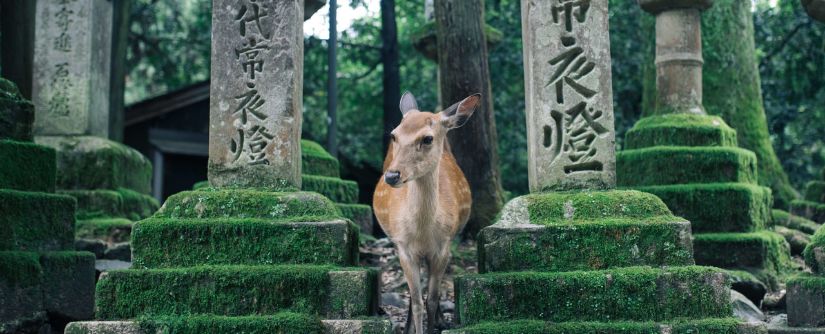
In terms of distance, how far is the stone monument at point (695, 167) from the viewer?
908 cm

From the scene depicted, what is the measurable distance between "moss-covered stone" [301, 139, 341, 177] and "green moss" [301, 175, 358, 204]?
143 millimetres

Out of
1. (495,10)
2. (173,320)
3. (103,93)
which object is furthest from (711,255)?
(495,10)

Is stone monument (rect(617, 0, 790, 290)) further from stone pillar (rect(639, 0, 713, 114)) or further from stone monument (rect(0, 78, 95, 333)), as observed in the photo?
stone monument (rect(0, 78, 95, 333))

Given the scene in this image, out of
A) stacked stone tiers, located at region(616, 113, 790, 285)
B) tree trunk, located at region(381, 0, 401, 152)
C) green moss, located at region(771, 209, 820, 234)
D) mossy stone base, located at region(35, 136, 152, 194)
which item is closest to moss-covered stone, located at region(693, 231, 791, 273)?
stacked stone tiers, located at region(616, 113, 790, 285)

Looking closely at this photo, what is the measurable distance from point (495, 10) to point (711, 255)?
1066cm

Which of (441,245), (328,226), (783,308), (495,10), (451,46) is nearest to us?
(328,226)

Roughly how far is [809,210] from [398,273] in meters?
5.37

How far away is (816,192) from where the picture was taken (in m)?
12.4

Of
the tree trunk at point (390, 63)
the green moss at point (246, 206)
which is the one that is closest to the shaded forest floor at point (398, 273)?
the green moss at point (246, 206)

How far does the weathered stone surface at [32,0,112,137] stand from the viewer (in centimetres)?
1060

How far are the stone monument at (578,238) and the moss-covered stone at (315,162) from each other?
463cm

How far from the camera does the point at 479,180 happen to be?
441 inches

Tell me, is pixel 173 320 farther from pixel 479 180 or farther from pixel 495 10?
pixel 495 10

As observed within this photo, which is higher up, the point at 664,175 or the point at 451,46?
the point at 451,46
